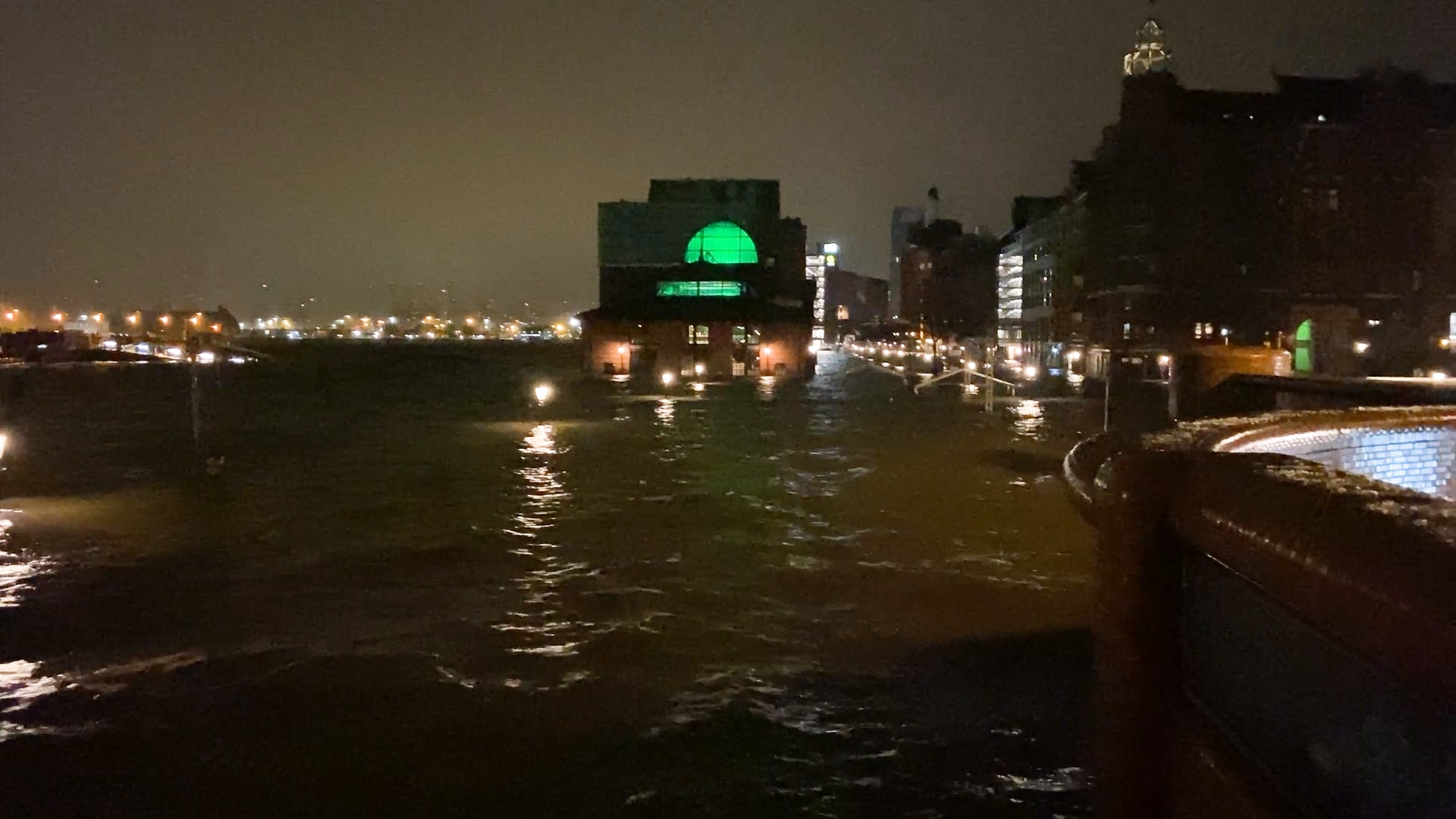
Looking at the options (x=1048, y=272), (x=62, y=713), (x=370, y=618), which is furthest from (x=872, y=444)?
(x=1048, y=272)

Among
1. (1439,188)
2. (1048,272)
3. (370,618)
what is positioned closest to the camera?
(370,618)

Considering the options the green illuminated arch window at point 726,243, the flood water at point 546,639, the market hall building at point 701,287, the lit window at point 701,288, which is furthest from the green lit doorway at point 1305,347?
the flood water at point 546,639

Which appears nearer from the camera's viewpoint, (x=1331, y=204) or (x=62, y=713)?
(x=62, y=713)

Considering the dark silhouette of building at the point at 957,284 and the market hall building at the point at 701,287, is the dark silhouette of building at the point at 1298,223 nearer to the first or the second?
the market hall building at the point at 701,287

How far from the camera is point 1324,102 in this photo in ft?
196

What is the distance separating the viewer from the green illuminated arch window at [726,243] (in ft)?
241

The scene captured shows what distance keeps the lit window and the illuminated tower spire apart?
23.9 metres

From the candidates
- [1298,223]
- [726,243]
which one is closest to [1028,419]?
[1298,223]

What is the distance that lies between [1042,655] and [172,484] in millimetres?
13407

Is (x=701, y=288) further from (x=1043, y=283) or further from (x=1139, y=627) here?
(x=1139, y=627)

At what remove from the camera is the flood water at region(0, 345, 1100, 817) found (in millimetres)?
5758

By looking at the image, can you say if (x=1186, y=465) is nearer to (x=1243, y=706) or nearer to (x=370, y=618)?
(x=1243, y=706)

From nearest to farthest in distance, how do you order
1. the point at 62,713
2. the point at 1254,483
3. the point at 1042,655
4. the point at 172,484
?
1. the point at 1254,483
2. the point at 62,713
3. the point at 1042,655
4. the point at 172,484

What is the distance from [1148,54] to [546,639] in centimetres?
6719
